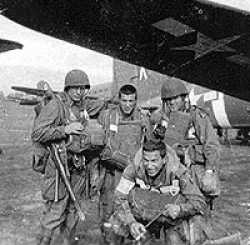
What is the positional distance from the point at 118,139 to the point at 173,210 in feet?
4.09

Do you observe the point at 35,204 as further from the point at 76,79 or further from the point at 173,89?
the point at 173,89

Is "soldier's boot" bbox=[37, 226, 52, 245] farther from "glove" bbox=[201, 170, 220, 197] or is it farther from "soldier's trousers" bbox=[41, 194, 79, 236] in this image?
"glove" bbox=[201, 170, 220, 197]

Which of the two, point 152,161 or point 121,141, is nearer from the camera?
point 152,161

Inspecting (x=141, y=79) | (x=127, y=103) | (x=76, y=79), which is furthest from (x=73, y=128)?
(x=141, y=79)

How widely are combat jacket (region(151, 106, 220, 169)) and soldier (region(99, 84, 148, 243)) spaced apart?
12.5 inches

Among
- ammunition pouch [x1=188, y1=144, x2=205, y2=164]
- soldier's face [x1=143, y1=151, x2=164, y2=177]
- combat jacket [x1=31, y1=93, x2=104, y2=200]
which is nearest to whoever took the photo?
soldier's face [x1=143, y1=151, x2=164, y2=177]

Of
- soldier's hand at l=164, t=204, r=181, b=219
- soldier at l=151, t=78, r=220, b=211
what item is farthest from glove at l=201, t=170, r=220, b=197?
soldier's hand at l=164, t=204, r=181, b=219

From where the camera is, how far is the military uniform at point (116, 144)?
14.9 ft

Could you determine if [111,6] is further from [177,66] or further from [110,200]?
[110,200]

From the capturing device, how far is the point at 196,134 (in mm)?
4863

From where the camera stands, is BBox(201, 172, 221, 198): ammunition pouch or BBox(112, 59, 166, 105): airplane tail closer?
BBox(201, 172, 221, 198): ammunition pouch

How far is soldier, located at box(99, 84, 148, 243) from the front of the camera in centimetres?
456

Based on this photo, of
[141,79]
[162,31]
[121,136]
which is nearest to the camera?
[162,31]

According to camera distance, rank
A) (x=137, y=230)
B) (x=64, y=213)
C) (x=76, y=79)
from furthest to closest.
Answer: (x=76, y=79) → (x=64, y=213) → (x=137, y=230)
